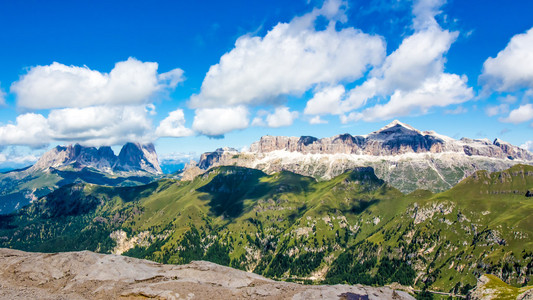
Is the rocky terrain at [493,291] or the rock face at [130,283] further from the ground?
the rock face at [130,283]

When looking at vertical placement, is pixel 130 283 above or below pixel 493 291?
above

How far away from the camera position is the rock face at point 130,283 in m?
70.7

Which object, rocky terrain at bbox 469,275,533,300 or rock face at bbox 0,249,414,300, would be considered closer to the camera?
rock face at bbox 0,249,414,300

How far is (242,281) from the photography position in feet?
271

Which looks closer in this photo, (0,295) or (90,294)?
(0,295)

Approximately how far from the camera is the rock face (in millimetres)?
70688

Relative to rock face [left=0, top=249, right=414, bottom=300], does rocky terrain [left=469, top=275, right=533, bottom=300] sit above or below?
below

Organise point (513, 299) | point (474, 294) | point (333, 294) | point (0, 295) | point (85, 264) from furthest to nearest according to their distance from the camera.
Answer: point (474, 294) < point (513, 299) < point (85, 264) < point (333, 294) < point (0, 295)

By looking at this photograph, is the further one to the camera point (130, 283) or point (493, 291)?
point (493, 291)

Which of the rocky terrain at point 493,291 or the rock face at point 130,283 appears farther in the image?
the rocky terrain at point 493,291

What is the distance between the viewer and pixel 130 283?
251 feet

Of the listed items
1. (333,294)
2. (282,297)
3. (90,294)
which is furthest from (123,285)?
(333,294)

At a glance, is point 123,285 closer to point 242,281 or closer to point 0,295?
point 0,295

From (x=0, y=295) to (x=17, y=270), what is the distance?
51.3 ft
